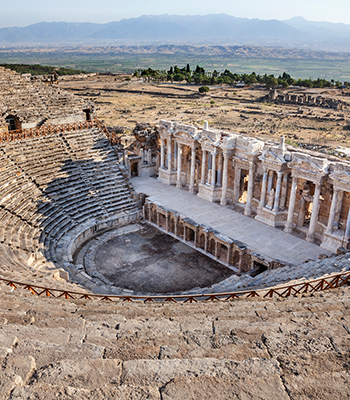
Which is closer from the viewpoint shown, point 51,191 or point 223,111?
point 51,191

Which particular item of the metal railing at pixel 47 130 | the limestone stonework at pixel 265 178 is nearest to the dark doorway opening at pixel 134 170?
the limestone stonework at pixel 265 178

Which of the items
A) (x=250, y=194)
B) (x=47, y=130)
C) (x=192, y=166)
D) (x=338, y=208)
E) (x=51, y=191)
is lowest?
(x=250, y=194)

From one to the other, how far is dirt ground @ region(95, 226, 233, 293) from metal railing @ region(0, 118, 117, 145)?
1065 cm

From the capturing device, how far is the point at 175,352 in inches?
342

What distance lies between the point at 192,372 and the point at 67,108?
31175 millimetres

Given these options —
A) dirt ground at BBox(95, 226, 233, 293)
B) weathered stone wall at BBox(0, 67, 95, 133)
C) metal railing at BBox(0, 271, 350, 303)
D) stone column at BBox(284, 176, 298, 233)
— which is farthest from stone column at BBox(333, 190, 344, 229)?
weathered stone wall at BBox(0, 67, 95, 133)

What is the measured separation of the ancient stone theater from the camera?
26.2ft

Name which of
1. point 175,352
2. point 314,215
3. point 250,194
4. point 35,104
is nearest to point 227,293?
point 175,352

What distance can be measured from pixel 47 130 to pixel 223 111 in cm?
5390

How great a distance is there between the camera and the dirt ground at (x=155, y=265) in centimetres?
2282

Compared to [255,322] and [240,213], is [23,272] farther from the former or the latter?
[240,213]

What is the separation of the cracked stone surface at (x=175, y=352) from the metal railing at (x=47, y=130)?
20.9 m

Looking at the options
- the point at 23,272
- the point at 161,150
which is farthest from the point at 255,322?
the point at 161,150

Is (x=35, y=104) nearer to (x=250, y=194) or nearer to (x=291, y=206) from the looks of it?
(x=250, y=194)
